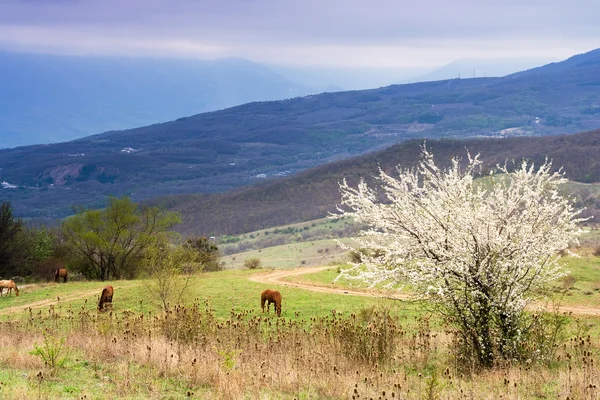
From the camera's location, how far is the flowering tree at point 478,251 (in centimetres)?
1088

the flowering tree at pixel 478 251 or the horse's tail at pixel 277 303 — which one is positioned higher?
the flowering tree at pixel 478 251

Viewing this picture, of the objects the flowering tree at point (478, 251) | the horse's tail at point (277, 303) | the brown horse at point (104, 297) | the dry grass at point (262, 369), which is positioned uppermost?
the flowering tree at point (478, 251)

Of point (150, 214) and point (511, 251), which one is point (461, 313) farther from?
point (150, 214)

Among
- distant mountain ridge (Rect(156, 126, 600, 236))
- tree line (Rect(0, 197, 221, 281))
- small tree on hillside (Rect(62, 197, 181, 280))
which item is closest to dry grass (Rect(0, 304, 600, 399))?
tree line (Rect(0, 197, 221, 281))

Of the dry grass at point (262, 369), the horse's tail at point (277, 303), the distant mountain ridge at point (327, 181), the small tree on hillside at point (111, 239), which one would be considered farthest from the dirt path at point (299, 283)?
the distant mountain ridge at point (327, 181)

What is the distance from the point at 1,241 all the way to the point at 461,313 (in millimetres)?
33966

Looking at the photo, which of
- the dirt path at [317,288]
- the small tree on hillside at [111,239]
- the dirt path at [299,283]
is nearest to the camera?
the dirt path at [317,288]

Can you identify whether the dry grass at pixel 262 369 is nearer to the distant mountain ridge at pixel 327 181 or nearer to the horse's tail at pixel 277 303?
the horse's tail at pixel 277 303

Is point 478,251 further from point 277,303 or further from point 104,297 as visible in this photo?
point 104,297

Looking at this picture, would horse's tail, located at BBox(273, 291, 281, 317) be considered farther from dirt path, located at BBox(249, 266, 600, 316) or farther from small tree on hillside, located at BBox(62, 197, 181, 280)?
small tree on hillside, located at BBox(62, 197, 181, 280)

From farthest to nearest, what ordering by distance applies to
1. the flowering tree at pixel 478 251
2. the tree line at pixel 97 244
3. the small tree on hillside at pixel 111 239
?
Answer: 1. the small tree on hillside at pixel 111 239
2. the tree line at pixel 97 244
3. the flowering tree at pixel 478 251

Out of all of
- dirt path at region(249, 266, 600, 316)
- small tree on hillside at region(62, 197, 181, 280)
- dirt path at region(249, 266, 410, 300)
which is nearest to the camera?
dirt path at region(249, 266, 600, 316)

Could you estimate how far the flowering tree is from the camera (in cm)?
1088

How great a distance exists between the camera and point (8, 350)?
1102 centimetres
